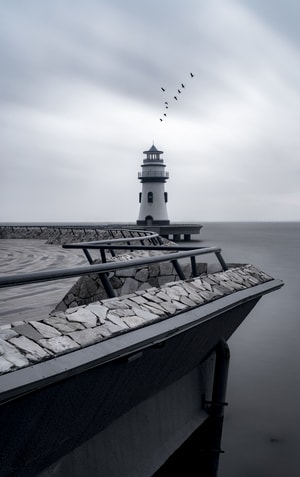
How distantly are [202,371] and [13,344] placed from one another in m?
5.39

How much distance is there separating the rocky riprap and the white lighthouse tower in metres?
57.2

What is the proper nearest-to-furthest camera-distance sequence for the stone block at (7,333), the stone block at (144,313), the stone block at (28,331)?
1. the stone block at (7,333)
2. the stone block at (28,331)
3. the stone block at (144,313)

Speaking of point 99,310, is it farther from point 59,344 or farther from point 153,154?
point 153,154

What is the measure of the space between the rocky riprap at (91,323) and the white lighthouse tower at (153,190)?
57203 millimetres

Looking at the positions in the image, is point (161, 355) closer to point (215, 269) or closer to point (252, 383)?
point (215, 269)

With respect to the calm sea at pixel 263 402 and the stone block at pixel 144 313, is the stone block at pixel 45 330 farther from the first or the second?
the calm sea at pixel 263 402

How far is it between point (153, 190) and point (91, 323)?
5976 cm

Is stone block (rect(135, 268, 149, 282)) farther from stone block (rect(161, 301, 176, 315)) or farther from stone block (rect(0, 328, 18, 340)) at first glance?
stone block (rect(0, 328, 18, 340))

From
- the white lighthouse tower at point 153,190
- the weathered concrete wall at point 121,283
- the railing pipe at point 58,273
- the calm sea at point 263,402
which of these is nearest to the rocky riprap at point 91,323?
the railing pipe at point 58,273

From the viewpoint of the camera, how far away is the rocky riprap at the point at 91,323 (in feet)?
11.4

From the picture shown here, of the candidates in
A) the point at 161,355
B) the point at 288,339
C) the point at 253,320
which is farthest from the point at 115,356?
the point at 253,320

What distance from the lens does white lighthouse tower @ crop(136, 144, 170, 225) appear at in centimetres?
6347

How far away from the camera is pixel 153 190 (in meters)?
63.7

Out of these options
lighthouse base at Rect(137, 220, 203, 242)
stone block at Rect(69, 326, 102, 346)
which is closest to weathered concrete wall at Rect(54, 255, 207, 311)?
stone block at Rect(69, 326, 102, 346)
